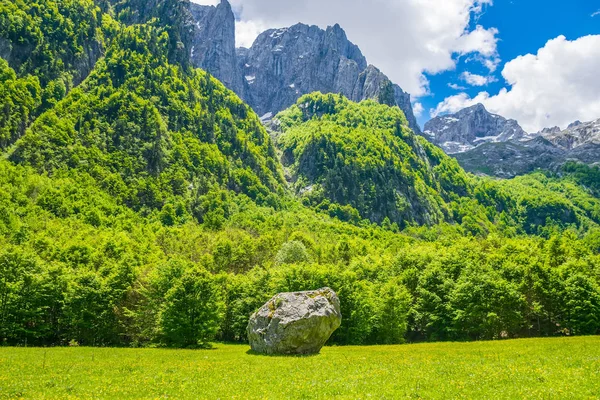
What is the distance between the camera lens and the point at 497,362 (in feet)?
113

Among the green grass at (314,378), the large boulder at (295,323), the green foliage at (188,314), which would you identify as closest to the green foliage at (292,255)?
the green foliage at (188,314)

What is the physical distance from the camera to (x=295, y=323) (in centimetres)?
4712

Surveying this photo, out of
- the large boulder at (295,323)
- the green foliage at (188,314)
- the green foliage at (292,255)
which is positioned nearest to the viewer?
the large boulder at (295,323)

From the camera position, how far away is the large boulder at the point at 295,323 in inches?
1860

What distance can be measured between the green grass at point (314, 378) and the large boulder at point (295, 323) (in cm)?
675

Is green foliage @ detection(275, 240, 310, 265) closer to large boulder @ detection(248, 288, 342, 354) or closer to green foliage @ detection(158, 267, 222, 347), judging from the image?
green foliage @ detection(158, 267, 222, 347)

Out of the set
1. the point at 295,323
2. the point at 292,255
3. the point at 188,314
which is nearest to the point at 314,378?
the point at 295,323

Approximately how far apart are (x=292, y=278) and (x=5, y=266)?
4522 cm

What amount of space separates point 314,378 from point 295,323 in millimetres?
17559

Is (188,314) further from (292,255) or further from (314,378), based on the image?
(292,255)

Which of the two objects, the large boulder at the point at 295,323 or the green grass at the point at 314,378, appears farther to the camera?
the large boulder at the point at 295,323

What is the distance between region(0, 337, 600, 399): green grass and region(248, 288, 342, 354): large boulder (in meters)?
6.75

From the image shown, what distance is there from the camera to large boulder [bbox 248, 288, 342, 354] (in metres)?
47.2

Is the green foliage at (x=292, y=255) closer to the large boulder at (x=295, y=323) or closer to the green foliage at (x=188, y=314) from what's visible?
the green foliage at (x=188, y=314)
